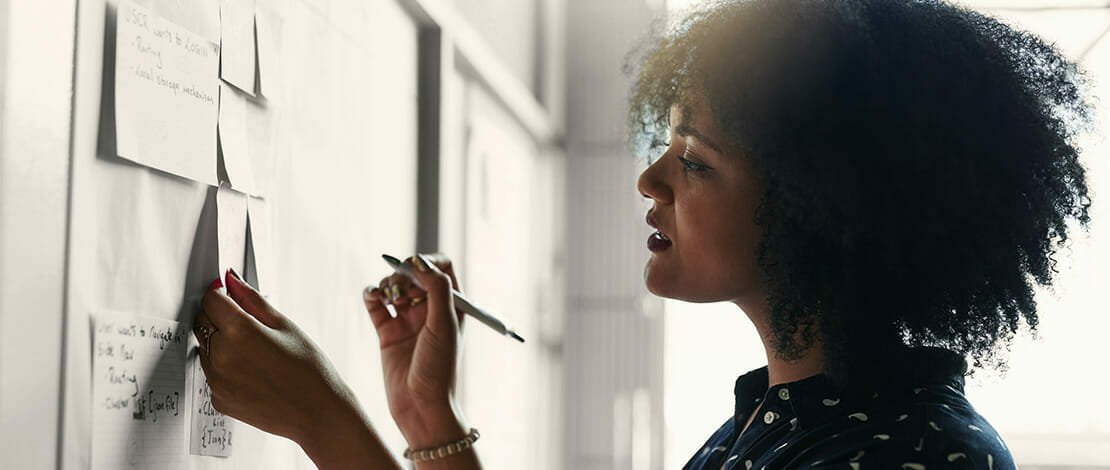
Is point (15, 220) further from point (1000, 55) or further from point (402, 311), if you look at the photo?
point (1000, 55)

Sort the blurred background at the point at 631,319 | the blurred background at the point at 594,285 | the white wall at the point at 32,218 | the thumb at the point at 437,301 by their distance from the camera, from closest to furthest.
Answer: the white wall at the point at 32,218 < the thumb at the point at 437,301 < the blurred background at the point at 594,285 < the blurred background at the point at 631,319

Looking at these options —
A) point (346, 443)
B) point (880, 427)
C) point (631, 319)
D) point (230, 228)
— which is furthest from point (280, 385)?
point (631, 319)

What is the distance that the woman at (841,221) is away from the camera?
934 mm

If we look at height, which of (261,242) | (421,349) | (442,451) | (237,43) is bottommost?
(442,451)

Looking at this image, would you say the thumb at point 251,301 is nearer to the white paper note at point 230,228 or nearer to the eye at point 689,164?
the white paper note at point 230,228

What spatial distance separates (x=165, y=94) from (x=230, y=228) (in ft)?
0.59

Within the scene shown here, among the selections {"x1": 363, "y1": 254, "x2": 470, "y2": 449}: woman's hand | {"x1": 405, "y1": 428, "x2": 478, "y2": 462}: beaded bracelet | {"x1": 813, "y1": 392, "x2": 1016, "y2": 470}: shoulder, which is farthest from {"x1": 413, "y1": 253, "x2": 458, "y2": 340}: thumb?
{"x1": 813, "y1": 392, "x2": 1016, "y2": 470}: shoulder

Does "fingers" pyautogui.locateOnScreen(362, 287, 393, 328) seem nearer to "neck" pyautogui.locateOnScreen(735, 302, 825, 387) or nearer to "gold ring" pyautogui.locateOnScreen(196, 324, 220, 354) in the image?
"gold ring" pyautogui.locateOnScreen(196, 324, 220, 354)

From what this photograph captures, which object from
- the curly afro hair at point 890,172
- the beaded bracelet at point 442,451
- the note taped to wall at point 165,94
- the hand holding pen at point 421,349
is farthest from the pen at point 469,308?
the curly afro hair at point 890,172

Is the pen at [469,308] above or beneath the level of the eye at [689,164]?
beneath

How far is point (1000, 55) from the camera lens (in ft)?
3.32

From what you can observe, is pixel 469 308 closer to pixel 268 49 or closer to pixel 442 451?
pixel 442 451

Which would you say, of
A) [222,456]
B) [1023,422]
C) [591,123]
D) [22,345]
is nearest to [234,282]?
[222,456]

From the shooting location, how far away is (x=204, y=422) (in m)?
1.01
